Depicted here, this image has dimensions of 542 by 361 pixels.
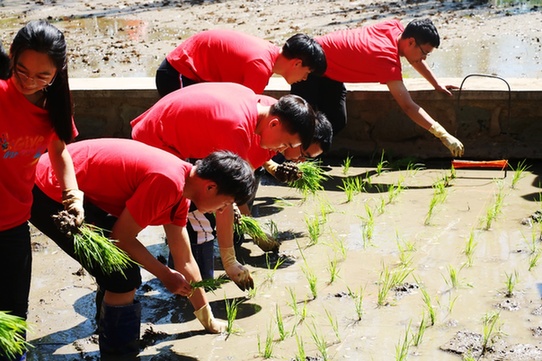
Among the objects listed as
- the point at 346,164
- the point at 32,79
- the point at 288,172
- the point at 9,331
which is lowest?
the point at 346,164

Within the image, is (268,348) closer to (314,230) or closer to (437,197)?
(314,230)

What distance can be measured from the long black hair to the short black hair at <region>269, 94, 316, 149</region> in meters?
1.08

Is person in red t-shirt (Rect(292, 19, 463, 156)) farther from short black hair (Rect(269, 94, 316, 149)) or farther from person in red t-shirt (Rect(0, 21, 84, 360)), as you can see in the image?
person in red t-shirt (Rect(0, 21, 84, 360))

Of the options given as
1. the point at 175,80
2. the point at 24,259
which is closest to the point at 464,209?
the point at 175,80

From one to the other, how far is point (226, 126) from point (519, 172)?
8.11ft

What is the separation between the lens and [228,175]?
338 centimetres

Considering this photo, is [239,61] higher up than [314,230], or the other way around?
[239,61]

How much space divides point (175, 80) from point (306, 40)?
837mm

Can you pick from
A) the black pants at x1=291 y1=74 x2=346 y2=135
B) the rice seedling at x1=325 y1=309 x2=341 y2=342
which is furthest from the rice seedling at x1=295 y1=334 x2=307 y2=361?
the black pants at x1=291 y1=74 x2=346 y2=135

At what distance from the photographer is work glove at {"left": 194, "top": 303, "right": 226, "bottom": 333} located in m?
3.83

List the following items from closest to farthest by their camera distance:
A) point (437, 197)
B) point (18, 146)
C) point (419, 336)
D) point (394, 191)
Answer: point (18, 146) < point (419, 336) < point (437, 197) < point (394, 191)

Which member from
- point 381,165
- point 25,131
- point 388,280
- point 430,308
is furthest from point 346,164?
point 25,131

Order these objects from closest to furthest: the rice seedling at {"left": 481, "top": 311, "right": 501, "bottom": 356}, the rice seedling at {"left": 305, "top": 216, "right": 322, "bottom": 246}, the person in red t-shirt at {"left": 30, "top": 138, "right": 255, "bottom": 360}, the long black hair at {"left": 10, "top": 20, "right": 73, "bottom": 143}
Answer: the long black hair at {"left": 10, "top": 20, "right": 73, "bottom": 143}, the person in red t-shirt at {"left": 30, "top": 138, "right": 255, "bottom": 360}, the rice seedling at {"left": 481, "top": 311, "right": 501, "bottom": 356}, the rice seedling at {"left": 305, "top": 216, "right": 322, "bottom": 246}

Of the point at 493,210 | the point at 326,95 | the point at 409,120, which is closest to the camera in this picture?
the point at 493,210
